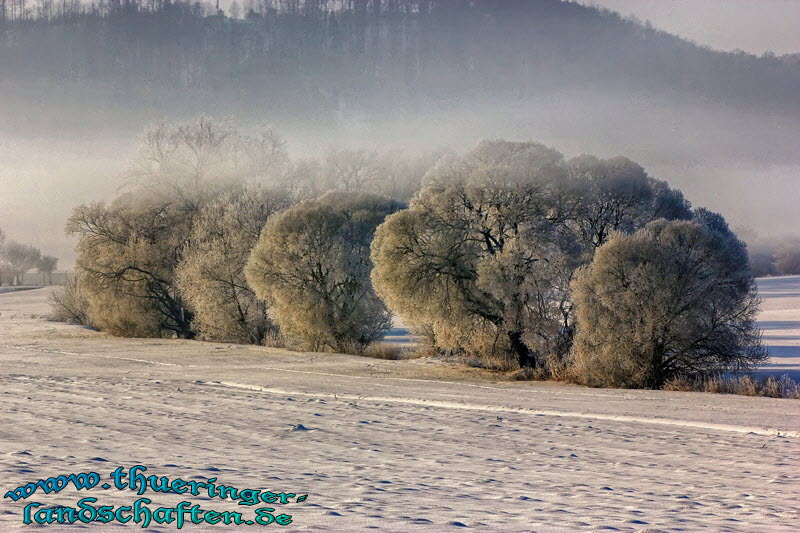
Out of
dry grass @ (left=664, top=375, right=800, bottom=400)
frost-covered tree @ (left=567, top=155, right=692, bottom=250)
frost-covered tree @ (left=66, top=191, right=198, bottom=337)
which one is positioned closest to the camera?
dry grass @ (left=664, top=375, right=800, bottom=400)

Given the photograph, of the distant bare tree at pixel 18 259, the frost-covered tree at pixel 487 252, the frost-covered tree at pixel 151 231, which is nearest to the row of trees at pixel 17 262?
the distant bare tree at pixel 18 259

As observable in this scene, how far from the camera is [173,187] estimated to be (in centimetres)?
5203

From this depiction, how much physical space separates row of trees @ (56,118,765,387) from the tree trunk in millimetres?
54

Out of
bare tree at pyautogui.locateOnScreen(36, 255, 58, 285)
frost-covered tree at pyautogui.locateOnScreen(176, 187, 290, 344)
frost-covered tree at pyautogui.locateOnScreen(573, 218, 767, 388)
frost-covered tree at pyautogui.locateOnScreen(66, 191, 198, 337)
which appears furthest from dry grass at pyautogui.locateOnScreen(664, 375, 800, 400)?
bare tree at pyautogui.locateOnScreen(36, 255, 58, 285)

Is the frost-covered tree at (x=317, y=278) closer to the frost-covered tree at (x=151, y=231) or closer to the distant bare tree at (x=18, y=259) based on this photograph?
the frost-covered tree at (x=151, y=231)

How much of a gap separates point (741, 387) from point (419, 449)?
1569 cm

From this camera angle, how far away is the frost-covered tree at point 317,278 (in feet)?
133

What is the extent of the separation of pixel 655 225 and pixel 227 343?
23739 millimetres

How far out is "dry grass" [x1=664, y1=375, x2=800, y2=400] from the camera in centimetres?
2531

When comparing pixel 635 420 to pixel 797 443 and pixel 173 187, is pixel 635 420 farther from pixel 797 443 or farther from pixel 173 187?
pixel 173 187

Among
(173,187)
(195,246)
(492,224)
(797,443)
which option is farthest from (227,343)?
(797,443)

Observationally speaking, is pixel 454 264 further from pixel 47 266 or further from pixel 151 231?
pixel 47 266

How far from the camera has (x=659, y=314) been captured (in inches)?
1082

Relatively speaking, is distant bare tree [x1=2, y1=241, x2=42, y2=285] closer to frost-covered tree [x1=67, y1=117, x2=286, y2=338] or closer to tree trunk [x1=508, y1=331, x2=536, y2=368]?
frost-covered tree [x1=67, y1=117, x2=286, y2=338]
